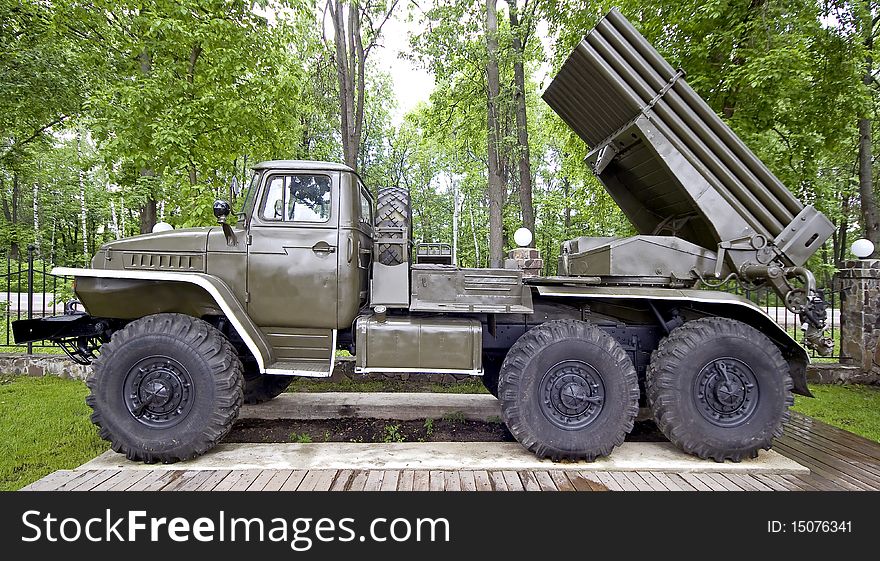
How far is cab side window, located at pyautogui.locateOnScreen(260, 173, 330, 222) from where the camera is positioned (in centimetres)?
431

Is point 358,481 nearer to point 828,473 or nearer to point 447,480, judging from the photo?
point 447,480

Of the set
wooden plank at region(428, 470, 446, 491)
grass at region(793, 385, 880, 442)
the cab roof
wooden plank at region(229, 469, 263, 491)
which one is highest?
the cab roof

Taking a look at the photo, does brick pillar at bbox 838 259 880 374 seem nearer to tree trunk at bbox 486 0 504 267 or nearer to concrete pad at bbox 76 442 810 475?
concrete pad at bbox 76 442 810 475

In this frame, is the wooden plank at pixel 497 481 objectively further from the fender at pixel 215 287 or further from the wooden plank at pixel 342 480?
the fender at pixel 215 287

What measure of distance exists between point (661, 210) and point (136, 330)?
5.13 m

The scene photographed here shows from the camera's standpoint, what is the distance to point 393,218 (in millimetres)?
4512

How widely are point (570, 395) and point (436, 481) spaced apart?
1303mm

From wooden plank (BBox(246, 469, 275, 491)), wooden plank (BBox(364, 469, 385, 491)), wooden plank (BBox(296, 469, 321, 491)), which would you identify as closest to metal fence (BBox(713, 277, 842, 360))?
wooden plank (BBox(364, 469, 385, 491))

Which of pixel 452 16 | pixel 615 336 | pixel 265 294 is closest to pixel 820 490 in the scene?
pixel 615 336

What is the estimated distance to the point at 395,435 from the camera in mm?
4758

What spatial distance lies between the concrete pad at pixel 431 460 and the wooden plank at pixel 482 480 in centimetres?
6

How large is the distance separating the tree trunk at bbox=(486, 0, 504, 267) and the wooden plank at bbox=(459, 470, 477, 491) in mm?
5323

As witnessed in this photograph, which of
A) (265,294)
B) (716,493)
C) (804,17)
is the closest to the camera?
(716,493)

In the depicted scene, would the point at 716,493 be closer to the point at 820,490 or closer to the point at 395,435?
the point at 820,490
